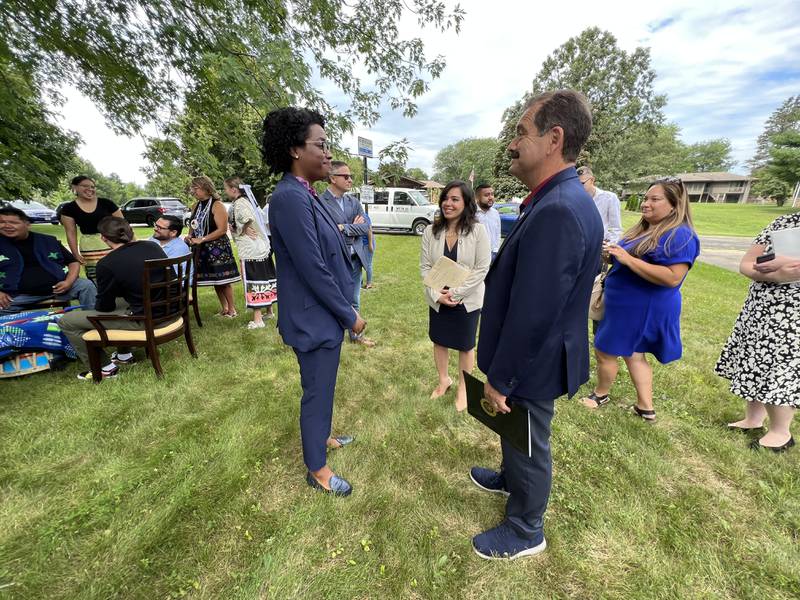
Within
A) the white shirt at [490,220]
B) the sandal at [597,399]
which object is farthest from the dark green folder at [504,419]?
the white shirt at [490,220]

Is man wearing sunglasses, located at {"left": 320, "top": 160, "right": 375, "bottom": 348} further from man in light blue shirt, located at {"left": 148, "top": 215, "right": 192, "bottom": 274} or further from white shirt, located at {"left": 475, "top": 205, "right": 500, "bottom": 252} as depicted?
man in light blue shirt, located at {"left": 148, "top": 215, "right": 192, "bottom": 274}

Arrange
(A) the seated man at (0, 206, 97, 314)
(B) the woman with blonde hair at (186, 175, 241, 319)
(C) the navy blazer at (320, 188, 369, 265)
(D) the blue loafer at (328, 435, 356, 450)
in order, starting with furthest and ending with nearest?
(B) the woman with blonde hair at (186, 175, 241, 319), (C) the navy blazer at (320, 188, 369, 265), (A) the seated man at (0, 206, 97, 314), (D) the blue loafer at (328, 435, 356, 450)

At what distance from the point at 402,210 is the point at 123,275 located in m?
12.1

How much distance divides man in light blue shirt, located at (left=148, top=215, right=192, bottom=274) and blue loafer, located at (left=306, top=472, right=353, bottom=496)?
3.46m

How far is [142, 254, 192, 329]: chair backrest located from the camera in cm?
288

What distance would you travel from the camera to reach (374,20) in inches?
138

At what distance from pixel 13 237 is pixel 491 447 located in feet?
16.6

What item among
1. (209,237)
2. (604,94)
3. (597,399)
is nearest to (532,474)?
(597,399)

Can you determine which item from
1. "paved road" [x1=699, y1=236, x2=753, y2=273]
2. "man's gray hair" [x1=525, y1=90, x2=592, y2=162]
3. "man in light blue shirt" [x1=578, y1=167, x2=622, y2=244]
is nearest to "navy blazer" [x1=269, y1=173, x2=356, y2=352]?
"man's gray hair" [x1=525, y1=90, x2=592, y2=162]

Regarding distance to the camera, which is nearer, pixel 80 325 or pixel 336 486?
pixel 336 486

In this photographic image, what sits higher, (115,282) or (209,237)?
(209,237)

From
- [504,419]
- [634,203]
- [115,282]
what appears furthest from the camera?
[634,203]

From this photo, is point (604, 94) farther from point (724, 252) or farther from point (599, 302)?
point (599, 302)

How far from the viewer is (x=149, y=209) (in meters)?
18.4
